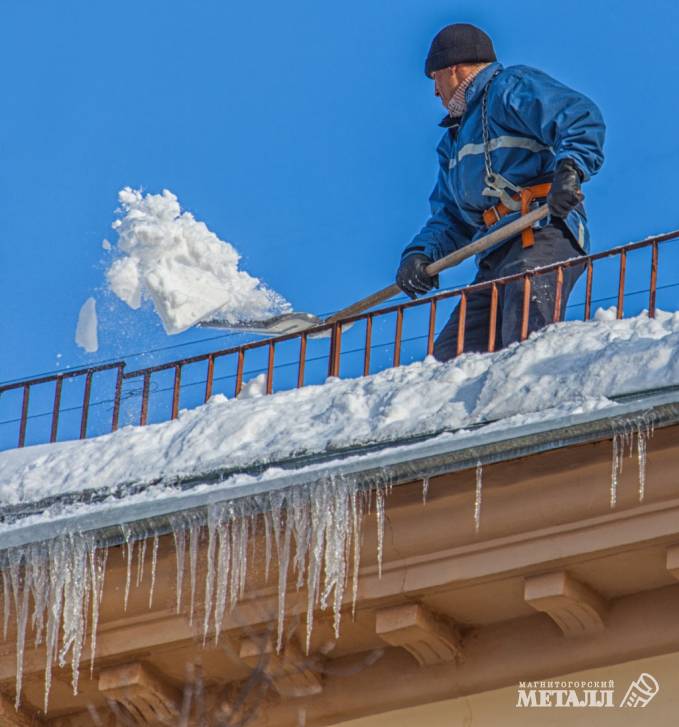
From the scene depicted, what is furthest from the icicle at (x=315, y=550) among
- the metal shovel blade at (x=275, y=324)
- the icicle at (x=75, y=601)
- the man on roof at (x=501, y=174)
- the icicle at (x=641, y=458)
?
the metal shovel blade at (x=275, y=324)

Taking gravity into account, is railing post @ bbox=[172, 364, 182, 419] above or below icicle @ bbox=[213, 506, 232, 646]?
above

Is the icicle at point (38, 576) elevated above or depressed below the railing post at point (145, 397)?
below

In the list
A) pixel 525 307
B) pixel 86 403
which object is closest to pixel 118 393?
pixel 86 403

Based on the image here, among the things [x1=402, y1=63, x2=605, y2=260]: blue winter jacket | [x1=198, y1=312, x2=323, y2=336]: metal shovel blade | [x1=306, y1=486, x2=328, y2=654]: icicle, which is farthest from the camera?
[x1=198, y1=312, x2=323, y2=336]: metal shovel blade

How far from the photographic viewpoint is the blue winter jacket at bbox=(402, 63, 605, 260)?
9008 mm

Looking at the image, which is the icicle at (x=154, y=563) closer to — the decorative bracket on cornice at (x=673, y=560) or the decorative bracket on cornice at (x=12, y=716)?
the decorative bracket on cornice at (x=12, y=716)

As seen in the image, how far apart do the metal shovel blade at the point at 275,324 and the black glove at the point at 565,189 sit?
1.72 meters

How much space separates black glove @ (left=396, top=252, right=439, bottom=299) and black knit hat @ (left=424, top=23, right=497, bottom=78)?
0.91 m

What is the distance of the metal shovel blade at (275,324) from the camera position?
1016 cm

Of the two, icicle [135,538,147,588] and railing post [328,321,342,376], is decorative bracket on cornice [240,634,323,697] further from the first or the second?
railing post [328,321,342,376]

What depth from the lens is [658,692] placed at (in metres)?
6.77

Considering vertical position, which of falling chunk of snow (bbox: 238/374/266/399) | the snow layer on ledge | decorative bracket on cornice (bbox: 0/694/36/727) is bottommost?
decorative bracket on cornice (bbox: 0/694/36/727)

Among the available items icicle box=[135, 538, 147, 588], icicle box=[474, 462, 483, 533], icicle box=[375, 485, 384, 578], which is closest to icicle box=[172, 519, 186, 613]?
icicle box=[135, 538, 147, 588]

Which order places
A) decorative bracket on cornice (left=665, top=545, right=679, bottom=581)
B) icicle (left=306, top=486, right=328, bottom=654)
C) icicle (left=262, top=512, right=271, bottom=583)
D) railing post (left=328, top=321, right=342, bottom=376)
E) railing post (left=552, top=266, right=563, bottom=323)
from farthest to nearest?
railing post (left=328, top=321, right=342, bottom=376), railing post (left=552, top=266, right=563, bottom=323), icicle (left=262, top=512, right=271, bottom=583), icicle (left=306, top=486, right=328, bottom=654), decorative bracket on cornice (left=665, top=545, right=679, bottom=581)
